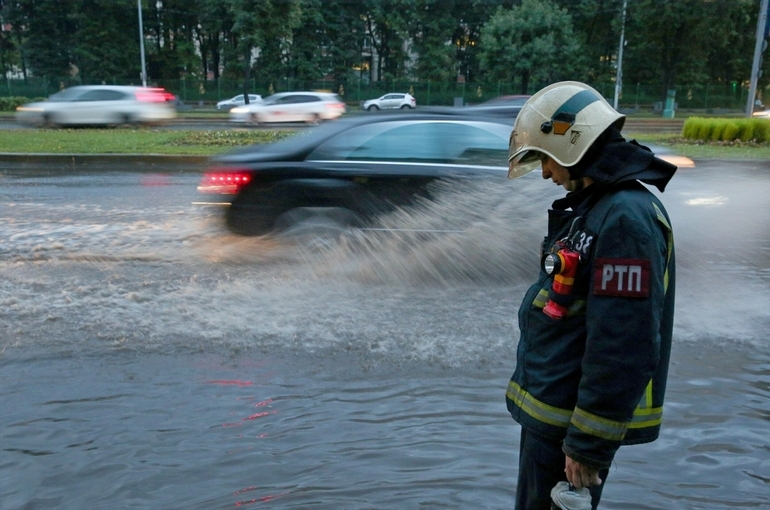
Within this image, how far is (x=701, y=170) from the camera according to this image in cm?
1456

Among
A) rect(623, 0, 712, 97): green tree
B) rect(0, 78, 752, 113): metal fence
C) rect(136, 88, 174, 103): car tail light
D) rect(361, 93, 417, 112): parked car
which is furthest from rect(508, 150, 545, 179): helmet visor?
rect(623, 0, 712, 97): green tree

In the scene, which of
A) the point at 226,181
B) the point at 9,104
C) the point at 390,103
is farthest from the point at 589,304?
the point at 9,104

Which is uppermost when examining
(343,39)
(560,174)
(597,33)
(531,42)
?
(597,33)

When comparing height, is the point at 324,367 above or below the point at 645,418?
below

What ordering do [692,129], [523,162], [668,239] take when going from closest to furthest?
[668,239], [523,162], [692,129]

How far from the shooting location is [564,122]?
6.64 feet

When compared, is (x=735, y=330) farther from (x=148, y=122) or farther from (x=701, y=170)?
(x=148, y=122)

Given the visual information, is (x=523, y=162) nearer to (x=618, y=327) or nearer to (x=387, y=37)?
(x=618, y=327)

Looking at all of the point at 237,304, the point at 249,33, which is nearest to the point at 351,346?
the point at 237,304

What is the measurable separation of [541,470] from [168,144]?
58.8 feet

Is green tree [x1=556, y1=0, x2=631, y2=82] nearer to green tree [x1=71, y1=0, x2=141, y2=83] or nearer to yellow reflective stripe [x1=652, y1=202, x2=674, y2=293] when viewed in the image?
green tree [x1=71, y1=0, x2=141, y2=83]

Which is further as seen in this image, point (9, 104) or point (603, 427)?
point (9, 104)

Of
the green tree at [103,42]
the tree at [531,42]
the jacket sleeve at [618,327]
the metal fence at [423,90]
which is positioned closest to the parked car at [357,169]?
the jacket sleeve at [618,327]

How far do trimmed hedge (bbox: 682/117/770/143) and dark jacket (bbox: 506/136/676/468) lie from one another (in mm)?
20927
